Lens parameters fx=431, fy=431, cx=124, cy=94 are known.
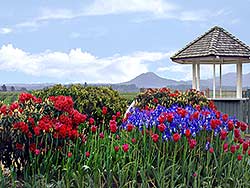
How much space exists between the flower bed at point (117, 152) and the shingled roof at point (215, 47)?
7.79 m

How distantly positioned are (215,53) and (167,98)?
3827 mm

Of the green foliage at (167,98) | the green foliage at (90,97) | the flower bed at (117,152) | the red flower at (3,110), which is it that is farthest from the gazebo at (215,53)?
the red flower at (3,110)

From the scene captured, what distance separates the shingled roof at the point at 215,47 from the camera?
501 inches

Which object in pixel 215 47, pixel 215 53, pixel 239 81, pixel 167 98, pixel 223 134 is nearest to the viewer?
pixel 223 134

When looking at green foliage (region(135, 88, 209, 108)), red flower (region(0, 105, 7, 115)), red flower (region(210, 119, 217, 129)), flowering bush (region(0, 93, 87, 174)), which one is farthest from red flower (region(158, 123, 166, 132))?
green foliage (region(135, 88, 209, 108))

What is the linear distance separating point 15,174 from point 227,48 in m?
9.80

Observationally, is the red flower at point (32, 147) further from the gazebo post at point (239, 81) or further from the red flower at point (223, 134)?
the gazebo post at point (239, 81)

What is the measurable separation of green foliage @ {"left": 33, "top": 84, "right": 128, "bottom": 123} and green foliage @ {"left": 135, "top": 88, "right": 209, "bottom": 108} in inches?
24.2

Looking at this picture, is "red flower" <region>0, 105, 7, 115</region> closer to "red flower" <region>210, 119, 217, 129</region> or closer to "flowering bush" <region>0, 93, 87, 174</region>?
"flowering bush" <region>0, 93, 87, 174</region>

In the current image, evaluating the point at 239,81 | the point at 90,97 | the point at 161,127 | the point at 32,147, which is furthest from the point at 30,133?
the point at 239,81

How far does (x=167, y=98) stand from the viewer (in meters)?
9.26

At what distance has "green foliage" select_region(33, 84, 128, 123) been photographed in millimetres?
8320

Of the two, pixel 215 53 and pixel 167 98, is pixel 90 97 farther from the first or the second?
pixel 215 53

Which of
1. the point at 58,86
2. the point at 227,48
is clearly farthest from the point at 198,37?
the point at 58,86
